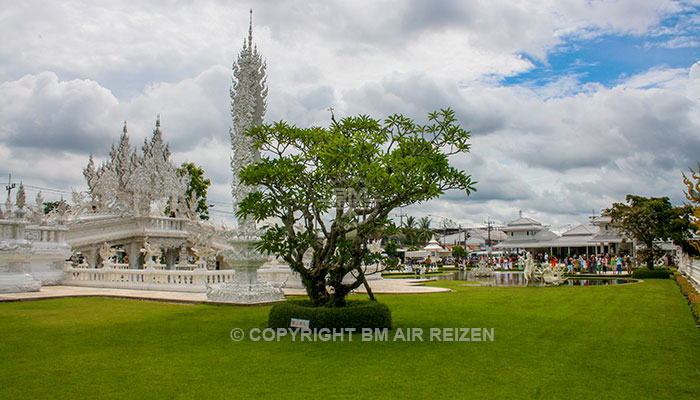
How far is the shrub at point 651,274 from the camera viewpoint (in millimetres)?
28344

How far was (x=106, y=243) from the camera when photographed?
26.5 m

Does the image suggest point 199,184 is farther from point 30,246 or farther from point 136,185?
point 30,246

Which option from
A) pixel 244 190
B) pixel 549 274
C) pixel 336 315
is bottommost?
pixel 549 274

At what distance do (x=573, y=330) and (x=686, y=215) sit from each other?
26.0 m

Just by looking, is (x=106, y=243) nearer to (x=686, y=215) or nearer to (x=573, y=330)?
(x=573, y=330)

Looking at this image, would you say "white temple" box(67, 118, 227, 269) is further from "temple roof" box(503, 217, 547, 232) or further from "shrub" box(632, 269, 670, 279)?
"temple roof" box(503, 217, 547, 232)

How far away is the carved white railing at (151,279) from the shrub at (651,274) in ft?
79.9

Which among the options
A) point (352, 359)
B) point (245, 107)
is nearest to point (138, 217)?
point (245, 107)

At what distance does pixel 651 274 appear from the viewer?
28.6 m

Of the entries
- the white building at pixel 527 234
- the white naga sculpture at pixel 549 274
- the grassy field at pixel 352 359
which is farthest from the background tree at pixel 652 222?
the white building at pixel 527 234

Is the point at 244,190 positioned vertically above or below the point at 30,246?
above

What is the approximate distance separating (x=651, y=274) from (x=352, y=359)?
91.8 ft

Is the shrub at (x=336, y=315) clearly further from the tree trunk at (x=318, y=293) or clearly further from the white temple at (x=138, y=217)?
the white temple at (x=138, y=217)

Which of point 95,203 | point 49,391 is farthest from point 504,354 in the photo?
point 95,203
